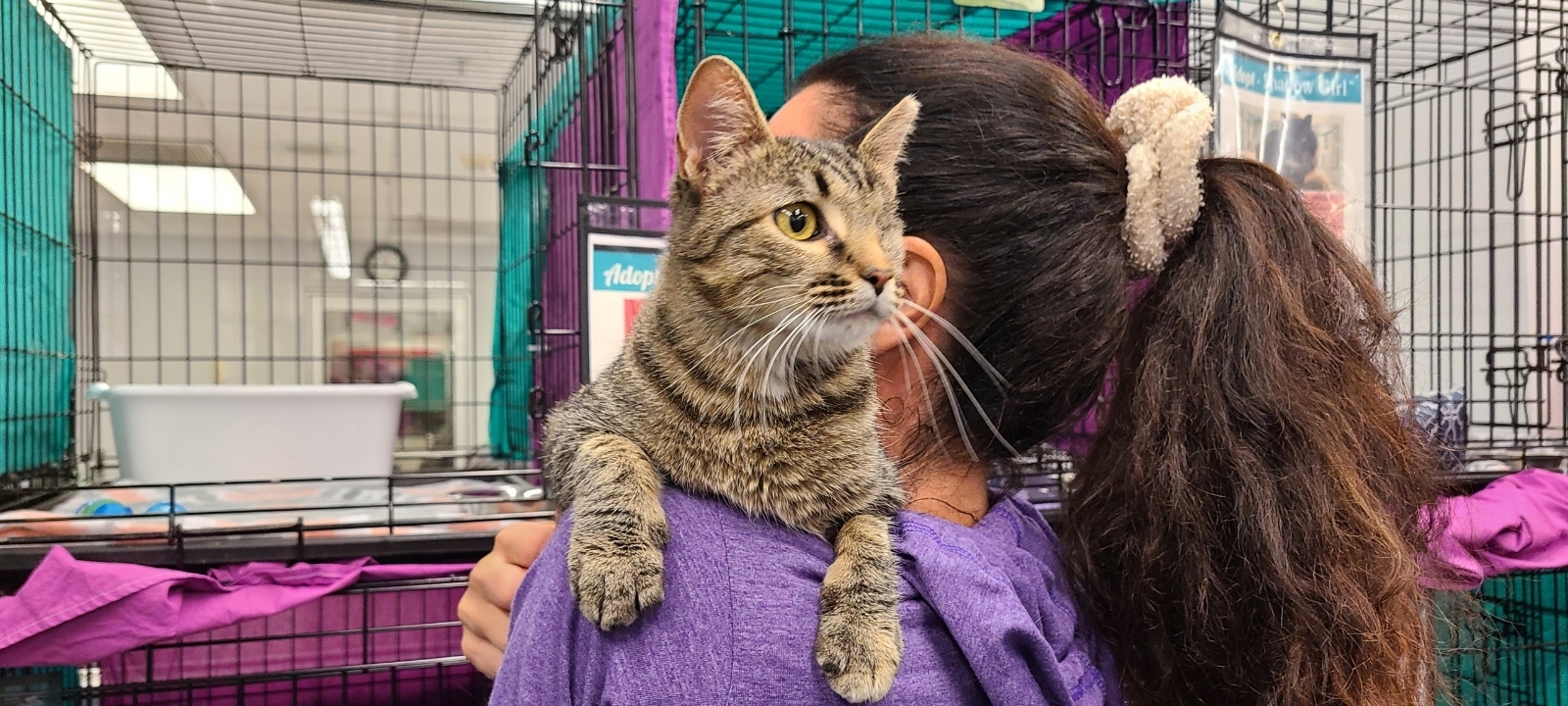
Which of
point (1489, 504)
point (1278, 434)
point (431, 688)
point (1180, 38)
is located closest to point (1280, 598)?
point (1278, 434)

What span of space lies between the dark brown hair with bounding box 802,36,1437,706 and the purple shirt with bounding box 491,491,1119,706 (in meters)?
0.12

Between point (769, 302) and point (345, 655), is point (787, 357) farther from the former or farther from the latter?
point (345, 655)

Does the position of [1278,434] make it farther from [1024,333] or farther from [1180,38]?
[1180,38]

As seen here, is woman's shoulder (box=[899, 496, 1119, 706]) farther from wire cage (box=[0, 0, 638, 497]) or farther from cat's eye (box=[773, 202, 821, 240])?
wire cage (box=[0, 0, 638, 497])

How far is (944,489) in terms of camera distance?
2.54ft

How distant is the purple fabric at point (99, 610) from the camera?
931 mm

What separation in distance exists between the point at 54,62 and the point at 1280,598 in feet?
7.68

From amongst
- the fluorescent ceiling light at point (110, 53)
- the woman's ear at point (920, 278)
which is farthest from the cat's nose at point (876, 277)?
the fluorescent ceiling light at point (110, 53)

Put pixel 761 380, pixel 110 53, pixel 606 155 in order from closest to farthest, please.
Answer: pixel 761 380 < pixel 606 155 < pixel 110 53

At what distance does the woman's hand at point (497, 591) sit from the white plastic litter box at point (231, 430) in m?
0.81

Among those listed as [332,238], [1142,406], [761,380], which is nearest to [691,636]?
[761,380]

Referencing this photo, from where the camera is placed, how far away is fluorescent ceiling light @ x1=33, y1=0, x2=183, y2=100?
180cm

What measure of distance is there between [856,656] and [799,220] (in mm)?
300

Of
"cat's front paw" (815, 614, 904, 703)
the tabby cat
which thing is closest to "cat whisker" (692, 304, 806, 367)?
the tabby cat
